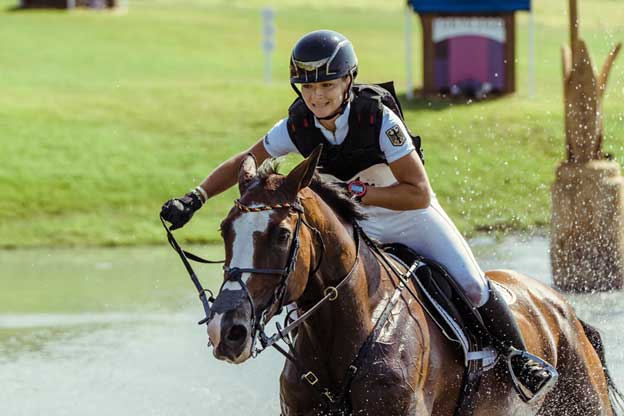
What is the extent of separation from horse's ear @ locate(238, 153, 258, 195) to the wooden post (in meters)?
7.83

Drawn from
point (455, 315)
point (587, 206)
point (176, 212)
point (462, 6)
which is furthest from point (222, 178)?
point (462, 6)

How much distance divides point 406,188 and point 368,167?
31 centimetres

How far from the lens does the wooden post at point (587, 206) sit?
11914 mm

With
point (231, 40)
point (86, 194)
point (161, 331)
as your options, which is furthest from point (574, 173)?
point (231, 40)

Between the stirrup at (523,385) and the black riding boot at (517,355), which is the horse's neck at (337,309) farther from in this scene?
the stirrup at (523,385)

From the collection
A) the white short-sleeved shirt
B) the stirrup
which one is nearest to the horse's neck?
the white short-sleeved shirt

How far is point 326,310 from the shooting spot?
4832 millimetres

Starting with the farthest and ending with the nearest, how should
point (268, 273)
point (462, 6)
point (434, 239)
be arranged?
1. point (462, 6)
2. point (434, 239)
3. point (268, 273)

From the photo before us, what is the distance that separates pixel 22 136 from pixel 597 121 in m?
9.92

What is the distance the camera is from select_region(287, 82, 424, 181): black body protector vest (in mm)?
5191

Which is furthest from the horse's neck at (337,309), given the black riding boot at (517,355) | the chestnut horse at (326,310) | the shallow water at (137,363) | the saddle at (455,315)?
the shallow water at (137,363)

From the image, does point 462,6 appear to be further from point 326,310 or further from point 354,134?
point 326,310

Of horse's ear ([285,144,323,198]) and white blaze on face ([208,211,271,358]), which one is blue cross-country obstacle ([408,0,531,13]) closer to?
horse's ear ([285,144,323,198])

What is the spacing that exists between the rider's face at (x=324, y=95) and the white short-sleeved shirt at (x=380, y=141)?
0.31 feet
